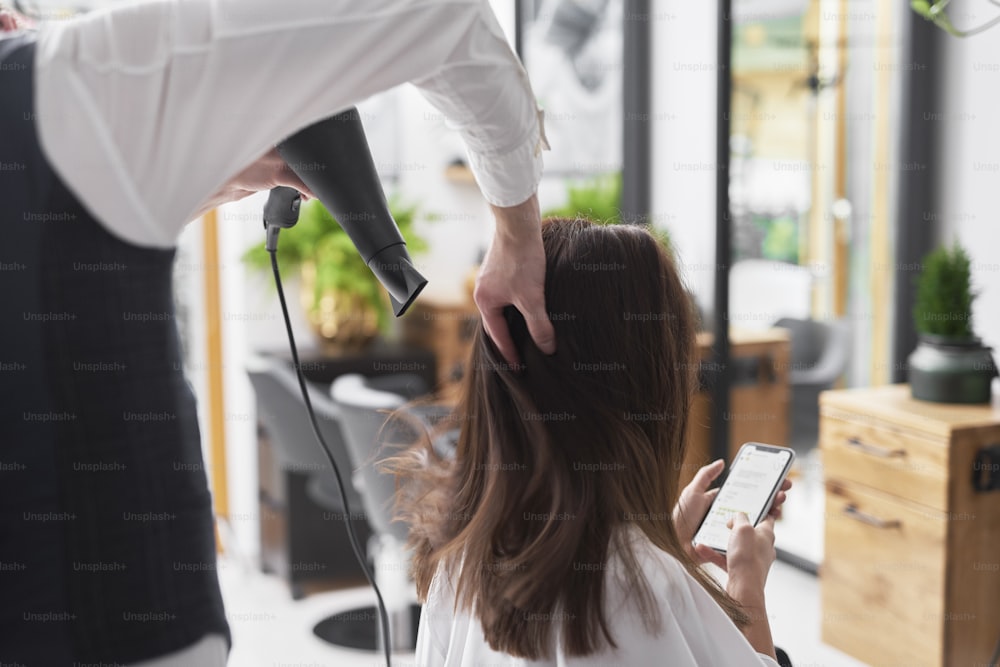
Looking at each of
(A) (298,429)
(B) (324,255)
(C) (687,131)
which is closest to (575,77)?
(C) (687,131)

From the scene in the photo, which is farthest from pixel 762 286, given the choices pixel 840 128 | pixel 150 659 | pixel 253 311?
pixel 150 659

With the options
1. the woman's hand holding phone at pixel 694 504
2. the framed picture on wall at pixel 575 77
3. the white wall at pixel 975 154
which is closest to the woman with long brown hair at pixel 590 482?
the woman's hand holding phone at pixel 694 504

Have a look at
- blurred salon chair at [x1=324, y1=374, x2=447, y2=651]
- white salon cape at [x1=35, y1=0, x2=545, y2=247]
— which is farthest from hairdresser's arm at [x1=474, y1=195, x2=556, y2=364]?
A: blurred salon chair at [x1=324, y1=374, x2=447, y2=651]

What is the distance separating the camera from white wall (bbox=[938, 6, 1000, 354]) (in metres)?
2.63

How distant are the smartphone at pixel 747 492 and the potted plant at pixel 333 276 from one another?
7.54ft

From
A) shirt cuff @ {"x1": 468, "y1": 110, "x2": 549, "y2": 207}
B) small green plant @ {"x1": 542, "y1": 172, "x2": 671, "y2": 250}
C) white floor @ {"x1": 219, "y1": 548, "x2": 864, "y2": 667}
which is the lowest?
white floor @ {"x1": 219, "y1": 548, "x2": 864, "y2": 667}

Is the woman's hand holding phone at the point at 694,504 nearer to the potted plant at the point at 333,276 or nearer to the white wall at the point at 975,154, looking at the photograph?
the white wall at the point at 975,154

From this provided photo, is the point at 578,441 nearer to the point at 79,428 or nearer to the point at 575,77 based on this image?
the point at 79,428

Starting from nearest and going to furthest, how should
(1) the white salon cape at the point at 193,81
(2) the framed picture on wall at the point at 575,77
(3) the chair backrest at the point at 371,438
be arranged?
(1) the white salon cape at the point at 193,81
(3) the chair backrest at the point at 371,438
(2) the framed picture on wall at the point at 575,77

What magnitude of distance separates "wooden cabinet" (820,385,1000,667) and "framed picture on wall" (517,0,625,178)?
5.67ft

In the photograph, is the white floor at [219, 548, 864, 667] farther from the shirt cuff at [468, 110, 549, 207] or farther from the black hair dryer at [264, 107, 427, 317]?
the shirt cuff at [468, 110, 549, 207]

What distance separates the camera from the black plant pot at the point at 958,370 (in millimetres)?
2311

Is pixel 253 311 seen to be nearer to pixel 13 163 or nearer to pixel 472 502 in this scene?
pixel 472 502

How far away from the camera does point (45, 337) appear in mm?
667
